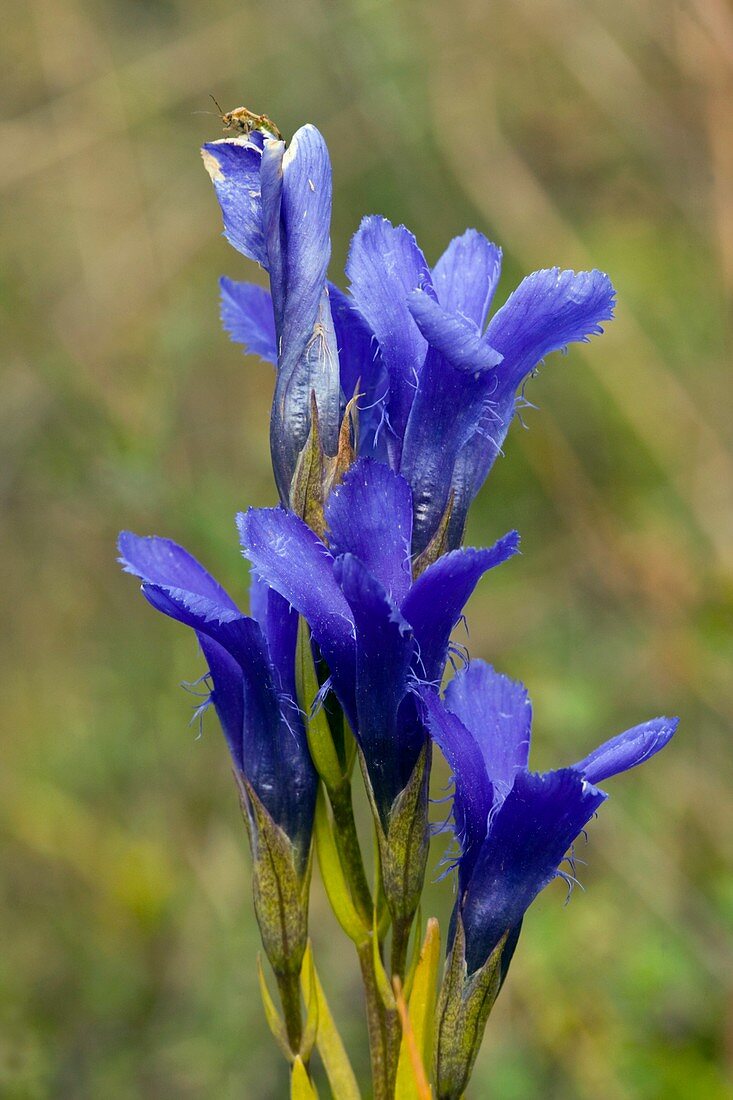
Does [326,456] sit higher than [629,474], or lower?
higher

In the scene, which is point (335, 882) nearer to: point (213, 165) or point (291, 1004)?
point (291, 1004)

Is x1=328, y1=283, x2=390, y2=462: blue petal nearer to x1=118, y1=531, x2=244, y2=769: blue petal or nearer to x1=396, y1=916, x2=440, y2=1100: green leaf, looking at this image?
x1=118, y1=531, x2=244, y2=769: blue petal

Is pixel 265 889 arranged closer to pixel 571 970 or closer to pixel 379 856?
pixel 379 856

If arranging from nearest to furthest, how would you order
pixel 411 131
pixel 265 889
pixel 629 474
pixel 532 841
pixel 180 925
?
pixel 532 841 → pixel 265 889 → pixel 180 925 → pixel 411 131 → pixel 629 474

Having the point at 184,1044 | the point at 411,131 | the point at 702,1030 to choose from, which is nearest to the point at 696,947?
the point at 702,1030

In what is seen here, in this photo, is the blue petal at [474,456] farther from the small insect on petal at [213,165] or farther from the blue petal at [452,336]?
the small insect on petal at [213,165]

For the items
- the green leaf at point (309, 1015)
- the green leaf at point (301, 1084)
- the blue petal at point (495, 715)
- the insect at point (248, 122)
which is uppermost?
the insect at point (248, 122)

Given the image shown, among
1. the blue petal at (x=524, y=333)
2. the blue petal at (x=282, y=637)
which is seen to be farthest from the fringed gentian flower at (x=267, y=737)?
the blue petal at (x=524, y=333)

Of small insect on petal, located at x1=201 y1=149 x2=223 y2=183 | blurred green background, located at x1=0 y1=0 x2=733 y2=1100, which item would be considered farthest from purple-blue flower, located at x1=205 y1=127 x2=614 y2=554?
blurred green background, located at x1=0 y1=0 x2=733 y2=1100

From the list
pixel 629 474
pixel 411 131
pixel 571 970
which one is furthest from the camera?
pixel 629 474
